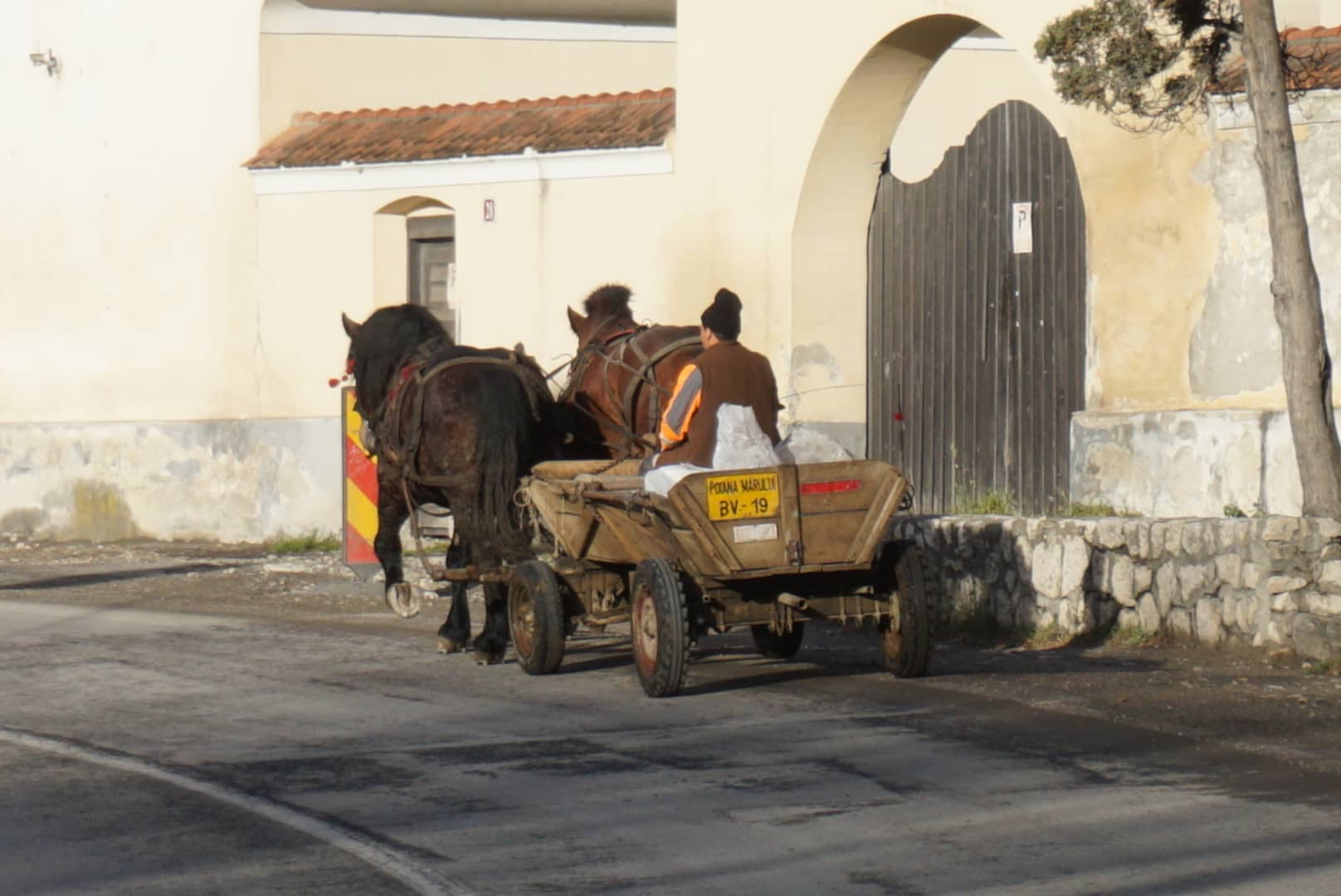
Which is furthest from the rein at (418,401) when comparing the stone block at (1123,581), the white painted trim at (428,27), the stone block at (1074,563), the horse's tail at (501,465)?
the white painted trim at (428,27)

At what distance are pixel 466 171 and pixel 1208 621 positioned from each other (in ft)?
30.7

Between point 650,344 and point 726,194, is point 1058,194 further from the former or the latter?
point 650,344

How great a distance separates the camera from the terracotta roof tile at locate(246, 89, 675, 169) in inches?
703

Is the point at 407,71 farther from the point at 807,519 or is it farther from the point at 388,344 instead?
the point at 807,519

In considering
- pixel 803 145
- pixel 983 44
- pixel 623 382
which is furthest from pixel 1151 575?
pixel 983 44

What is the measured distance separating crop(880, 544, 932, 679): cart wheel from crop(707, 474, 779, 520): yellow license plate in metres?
0.85

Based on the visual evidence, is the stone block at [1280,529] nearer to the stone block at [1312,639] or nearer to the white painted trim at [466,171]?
the stone block at [1312,639]

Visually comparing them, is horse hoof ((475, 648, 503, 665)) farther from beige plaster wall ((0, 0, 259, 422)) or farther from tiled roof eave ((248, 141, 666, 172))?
beige plaster wall ((0, 0, 259, 422))

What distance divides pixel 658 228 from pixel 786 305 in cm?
169

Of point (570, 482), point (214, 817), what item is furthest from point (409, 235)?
point (214, 817)

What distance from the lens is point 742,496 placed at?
955 centimetres

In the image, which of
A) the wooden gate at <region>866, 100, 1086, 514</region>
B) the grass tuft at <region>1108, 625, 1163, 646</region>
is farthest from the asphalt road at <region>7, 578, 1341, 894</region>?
the wooden gate at <region>866, 100, 1086, 514</region>

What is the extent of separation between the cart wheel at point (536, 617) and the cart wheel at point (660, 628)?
0.66 metres

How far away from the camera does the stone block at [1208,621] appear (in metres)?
11.4
